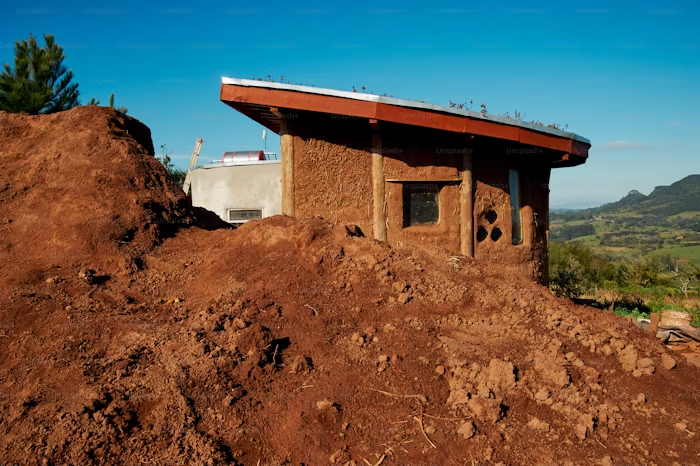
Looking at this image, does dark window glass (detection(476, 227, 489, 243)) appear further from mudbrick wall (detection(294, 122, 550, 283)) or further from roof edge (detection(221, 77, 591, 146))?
roof edge (detection(221, 77, 591, 146))

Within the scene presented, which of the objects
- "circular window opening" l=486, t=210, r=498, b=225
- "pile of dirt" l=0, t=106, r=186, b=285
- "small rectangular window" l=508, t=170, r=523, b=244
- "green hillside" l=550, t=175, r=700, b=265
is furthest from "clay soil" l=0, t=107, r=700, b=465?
"green hillside" l=550, t=175, r=700, b=265

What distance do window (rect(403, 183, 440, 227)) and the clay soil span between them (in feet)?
10.4

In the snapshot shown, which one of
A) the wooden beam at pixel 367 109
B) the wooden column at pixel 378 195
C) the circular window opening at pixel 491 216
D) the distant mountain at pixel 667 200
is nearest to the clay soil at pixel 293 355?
the wooden column at pixel 378 195

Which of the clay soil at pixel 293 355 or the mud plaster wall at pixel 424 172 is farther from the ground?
the mud plaster wall at pixel 424 172

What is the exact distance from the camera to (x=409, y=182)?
8633mm

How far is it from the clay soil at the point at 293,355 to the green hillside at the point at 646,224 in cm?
5892

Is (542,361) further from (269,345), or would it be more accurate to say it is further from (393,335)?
(269,345)

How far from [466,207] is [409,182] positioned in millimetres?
1141

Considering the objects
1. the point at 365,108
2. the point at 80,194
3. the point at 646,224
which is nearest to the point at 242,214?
the point at 365,108

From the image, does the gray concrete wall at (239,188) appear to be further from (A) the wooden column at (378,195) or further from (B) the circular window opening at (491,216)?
(B) the circular window opening at (491,216)

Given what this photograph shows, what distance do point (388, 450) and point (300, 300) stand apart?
5.55 ft

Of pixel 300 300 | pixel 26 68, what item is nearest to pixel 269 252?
pixel 300 300

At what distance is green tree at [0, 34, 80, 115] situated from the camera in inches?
620

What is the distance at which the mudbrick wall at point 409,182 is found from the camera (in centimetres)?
823
